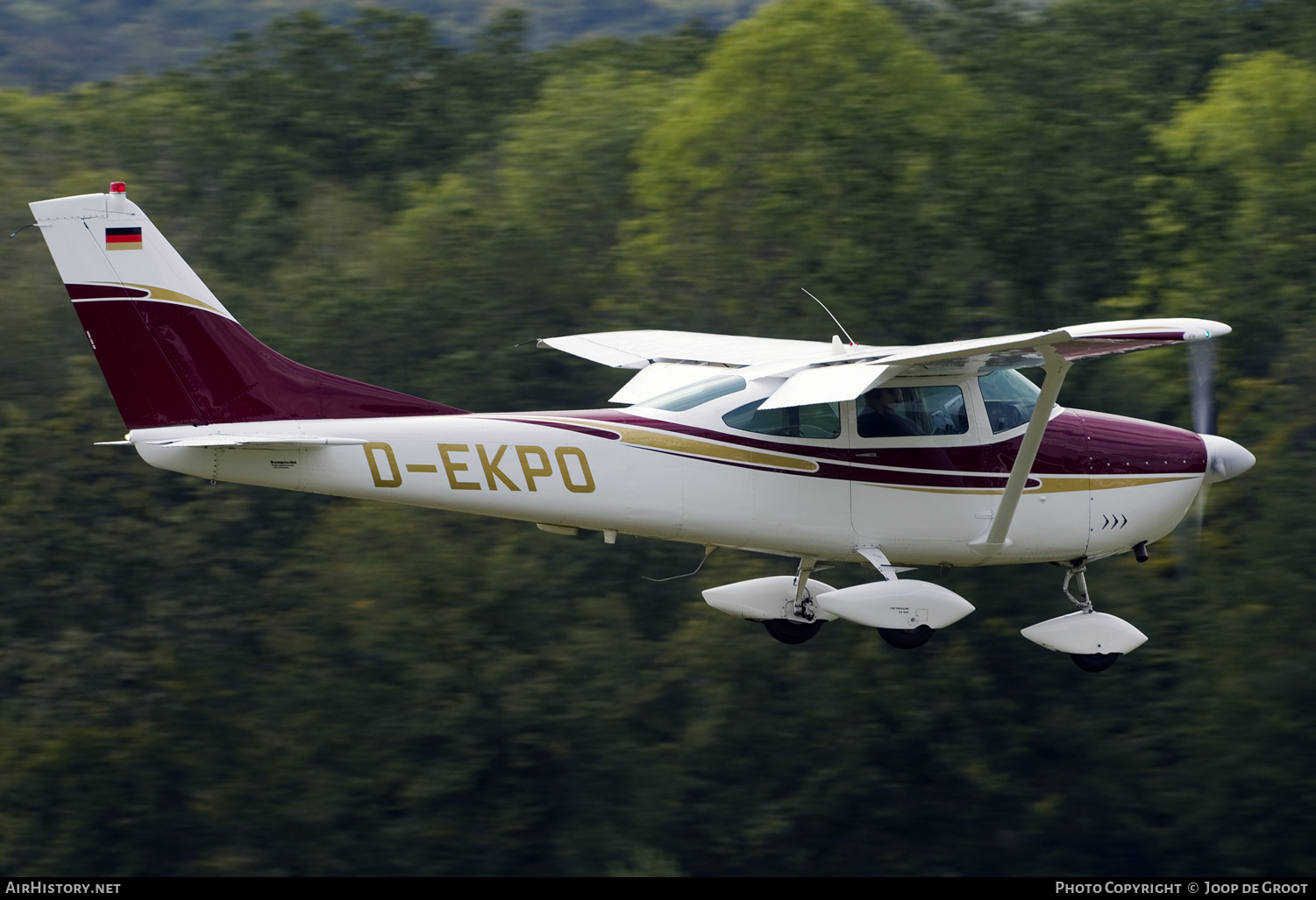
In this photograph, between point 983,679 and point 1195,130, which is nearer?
point 983,679

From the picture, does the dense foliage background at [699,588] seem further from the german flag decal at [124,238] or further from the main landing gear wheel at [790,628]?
the german flag decal at [124,238]

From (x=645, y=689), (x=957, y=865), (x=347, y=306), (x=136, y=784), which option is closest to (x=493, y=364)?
(x=347, y=306)

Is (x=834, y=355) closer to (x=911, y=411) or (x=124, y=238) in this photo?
(x=911, y=411)

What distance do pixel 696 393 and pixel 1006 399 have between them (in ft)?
7.03

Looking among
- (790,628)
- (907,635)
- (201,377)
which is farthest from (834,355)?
(201,377)

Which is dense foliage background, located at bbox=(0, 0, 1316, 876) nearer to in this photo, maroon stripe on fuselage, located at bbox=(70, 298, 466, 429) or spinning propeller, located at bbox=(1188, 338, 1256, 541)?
spinning propeller, located at bbox=(1188, 338, 1256, 541)

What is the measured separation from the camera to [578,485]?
10.7 m

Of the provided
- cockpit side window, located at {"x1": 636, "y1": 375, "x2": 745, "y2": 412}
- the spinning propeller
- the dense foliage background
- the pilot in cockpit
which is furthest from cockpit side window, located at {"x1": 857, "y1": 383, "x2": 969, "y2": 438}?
the dense foliage background

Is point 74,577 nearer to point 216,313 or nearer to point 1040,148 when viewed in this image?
point 216,313

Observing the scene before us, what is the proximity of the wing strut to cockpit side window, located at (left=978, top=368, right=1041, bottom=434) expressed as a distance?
0.64 ft

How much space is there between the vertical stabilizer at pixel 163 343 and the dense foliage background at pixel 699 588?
9.30 metres

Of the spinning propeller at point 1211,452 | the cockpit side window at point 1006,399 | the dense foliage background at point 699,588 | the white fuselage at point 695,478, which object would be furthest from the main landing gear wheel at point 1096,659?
the dense foliage background at point 699,588

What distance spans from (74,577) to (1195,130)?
17.1 meters

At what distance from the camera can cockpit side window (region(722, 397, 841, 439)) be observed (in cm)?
1082
